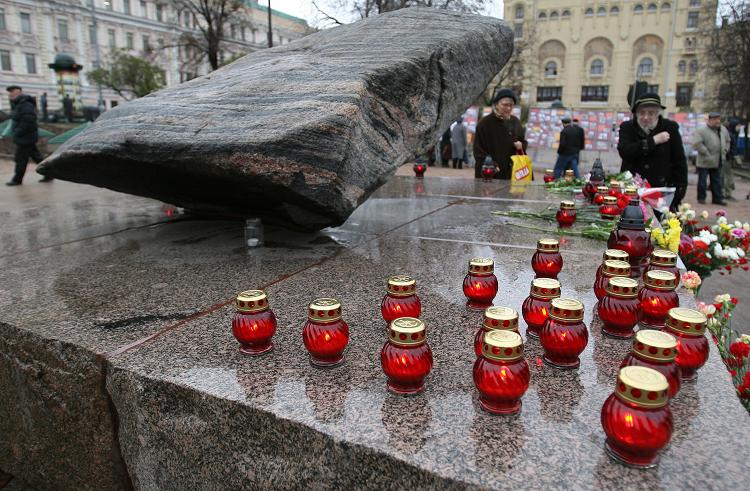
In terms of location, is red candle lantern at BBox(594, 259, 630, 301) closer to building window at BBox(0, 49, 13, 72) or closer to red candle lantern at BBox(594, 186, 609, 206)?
red candle lantern at BBox(594, 186, 609, 206)

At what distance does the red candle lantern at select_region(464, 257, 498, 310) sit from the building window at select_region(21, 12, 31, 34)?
52208 millimetres

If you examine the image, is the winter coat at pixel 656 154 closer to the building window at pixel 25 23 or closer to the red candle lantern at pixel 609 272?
the red candle lantern at pixel 609 272

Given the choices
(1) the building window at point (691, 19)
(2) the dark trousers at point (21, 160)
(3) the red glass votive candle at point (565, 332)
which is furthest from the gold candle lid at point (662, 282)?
(1) the building window at point (691, 19)

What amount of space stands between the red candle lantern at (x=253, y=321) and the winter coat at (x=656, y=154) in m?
4.28

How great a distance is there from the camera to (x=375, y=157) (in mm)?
2992

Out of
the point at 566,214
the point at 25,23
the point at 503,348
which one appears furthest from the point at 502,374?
the point at 25,23

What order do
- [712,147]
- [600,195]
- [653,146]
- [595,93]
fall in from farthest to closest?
[595,93] → [712,147] → [653,146] → [600,195]

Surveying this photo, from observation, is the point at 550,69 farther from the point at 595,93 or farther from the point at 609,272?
the point at 609,272

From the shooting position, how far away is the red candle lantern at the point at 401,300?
69.7 inches

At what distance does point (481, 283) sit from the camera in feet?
6.57

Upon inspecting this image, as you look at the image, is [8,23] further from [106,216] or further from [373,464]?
[373,464]

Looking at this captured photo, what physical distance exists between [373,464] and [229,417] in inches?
17.3

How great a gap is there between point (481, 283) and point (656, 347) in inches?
32.4

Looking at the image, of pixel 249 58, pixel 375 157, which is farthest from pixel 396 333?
pixel 249 58
